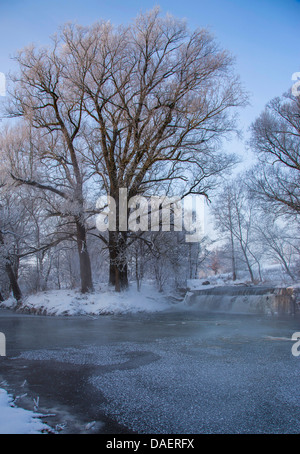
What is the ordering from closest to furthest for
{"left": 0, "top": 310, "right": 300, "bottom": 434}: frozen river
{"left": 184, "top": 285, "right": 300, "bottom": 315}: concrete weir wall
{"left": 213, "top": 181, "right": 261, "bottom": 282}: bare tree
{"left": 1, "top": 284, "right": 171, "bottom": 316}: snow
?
{"left": 0, "top": 310, "right": 300, "bottom": 434}: frozen river → {"left": 184, "top": 285, "right": 300, "bottom": 315}: concrete weir wall → {"left": 1, "top": 284, "right": 171, "bottom": 316}: snow → {"left": 213, "top": 181, "right": 261, "bottom": 282}: bare tree

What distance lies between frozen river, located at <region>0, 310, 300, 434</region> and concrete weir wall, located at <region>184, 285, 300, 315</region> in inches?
307

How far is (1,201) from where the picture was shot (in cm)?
2344

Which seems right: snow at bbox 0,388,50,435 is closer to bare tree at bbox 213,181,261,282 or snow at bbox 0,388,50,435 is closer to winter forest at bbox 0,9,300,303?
winter forest at bbox 0,9,300,303

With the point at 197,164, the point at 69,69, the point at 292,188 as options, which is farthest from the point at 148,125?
the point at 292,188

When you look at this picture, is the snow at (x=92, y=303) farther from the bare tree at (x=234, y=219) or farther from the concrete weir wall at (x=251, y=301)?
the bare tree at (x=234, y=219)

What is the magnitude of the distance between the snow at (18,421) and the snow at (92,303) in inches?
487

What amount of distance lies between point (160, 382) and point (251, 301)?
44.2ft

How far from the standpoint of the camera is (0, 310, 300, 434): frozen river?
343 centimetres

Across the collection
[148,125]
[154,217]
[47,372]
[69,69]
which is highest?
[69,69]

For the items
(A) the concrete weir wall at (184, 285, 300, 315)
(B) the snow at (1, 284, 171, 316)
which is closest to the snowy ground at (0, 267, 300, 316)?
(B) the snow at (1, 284, 171, 316)

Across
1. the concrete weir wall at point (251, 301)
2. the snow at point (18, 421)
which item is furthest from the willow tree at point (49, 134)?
the snow at point (18, 421)

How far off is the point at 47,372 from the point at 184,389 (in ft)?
7.81

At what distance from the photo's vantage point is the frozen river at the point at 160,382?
3428 mm
